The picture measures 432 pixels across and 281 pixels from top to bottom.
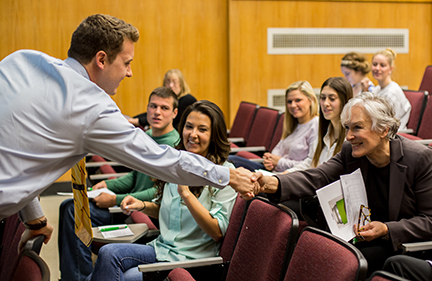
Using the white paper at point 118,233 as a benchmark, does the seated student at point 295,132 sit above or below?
above

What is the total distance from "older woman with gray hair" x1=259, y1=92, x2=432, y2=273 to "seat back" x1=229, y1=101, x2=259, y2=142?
125 inches

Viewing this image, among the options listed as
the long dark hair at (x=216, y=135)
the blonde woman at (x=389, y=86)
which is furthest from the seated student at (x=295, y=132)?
the blonde woman at (x=389, y=86)

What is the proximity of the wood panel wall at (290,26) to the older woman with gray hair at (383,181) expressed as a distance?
4.82 meters

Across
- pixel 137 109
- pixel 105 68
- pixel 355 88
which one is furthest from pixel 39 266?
pixel 137 109

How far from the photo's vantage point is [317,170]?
7.55ft

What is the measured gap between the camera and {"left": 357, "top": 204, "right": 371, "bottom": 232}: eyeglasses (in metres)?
2.08

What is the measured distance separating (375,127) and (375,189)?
0.32 metres

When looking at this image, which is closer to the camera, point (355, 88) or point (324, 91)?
point (324, 91)

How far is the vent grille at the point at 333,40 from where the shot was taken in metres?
7.06

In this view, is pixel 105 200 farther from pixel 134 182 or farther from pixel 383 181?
pixel 383 181

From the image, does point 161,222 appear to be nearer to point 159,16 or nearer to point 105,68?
point 105,68

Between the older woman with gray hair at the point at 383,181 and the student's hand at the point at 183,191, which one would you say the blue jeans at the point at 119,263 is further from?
the older woman with gray hair at the point at 383,181

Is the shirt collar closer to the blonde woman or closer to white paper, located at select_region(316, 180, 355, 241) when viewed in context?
white paper, located at select_region(316, 180, 355, 241)

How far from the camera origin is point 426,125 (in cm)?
452
